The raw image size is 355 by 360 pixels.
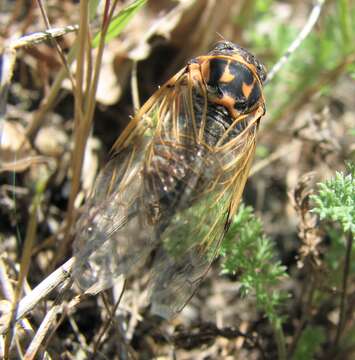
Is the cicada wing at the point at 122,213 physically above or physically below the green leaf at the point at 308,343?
above

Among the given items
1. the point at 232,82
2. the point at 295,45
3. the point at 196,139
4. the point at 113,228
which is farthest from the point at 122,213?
the point at 295,45

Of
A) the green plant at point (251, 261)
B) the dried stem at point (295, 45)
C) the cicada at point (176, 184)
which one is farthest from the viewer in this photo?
the dried stem at point (295, 45)

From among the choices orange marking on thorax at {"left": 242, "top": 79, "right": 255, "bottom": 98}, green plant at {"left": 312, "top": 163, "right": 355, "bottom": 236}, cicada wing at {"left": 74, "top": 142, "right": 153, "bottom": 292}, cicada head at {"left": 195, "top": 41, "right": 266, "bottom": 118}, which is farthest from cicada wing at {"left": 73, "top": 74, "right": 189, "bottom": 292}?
green plant at {"left": 312, "top": 163, "right": 355, "bottom": 236}

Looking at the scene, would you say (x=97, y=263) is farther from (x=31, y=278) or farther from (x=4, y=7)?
(x=4, y=7)

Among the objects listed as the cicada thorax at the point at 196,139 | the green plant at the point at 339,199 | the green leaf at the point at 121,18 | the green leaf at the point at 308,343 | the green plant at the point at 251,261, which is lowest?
the green leaf at the point at 308,343

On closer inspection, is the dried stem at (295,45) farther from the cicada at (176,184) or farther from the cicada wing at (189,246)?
Result: the cicada wing at (189,246)

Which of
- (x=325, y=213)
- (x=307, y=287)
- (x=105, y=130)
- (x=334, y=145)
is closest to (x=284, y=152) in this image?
(x=334, y=145)

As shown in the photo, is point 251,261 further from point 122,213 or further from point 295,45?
point 295,45

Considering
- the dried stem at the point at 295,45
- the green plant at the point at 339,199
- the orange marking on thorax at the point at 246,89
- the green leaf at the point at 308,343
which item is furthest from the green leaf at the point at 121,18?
the green leaf at the point at 308,343

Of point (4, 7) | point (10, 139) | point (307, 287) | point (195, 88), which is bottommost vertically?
Answer: point (307, 287)
